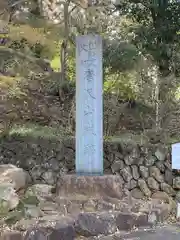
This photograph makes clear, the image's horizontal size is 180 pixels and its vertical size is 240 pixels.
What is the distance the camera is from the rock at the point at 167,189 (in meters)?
7.23

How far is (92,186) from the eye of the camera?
6.10 metres

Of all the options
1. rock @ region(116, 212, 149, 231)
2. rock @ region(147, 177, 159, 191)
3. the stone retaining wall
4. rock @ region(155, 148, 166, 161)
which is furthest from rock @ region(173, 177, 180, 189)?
rock @ region(116, 212, 149, 231)

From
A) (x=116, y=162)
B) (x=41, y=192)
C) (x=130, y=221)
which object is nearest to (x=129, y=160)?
(x=116, y=162)

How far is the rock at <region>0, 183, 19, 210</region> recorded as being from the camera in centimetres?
505

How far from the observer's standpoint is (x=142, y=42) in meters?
9.90

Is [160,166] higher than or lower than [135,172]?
higher

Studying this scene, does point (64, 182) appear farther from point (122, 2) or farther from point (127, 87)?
point (122, 2)

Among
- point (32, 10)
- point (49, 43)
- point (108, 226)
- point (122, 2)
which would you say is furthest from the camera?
point (32, 10)

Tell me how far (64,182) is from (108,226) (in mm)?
1130

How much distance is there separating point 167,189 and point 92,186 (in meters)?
1.86

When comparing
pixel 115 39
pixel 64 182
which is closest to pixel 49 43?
pixel 115 39

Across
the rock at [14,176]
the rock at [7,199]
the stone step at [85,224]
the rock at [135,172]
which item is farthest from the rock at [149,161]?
the rock at [7,199]

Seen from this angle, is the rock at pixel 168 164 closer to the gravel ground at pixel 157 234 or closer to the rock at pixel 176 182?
the rock at pixel 176 182

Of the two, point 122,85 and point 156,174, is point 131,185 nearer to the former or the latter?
point 156,174
